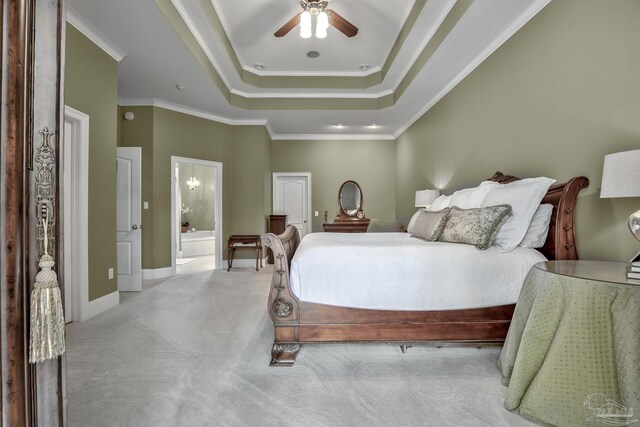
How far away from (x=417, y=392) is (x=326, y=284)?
806 mm

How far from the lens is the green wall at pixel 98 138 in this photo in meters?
2.89

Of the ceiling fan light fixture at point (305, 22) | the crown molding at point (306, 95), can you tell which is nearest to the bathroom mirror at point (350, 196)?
the crown molding at point (306, 95)

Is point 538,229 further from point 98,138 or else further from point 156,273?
point 156,273

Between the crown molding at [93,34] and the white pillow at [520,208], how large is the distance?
13.1 ft

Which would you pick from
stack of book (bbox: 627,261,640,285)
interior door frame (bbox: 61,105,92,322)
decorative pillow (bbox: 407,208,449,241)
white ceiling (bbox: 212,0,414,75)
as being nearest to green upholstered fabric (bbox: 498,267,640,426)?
stack of book (bbox: 627,261,640,285)

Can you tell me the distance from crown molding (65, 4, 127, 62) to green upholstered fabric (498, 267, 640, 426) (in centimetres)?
410

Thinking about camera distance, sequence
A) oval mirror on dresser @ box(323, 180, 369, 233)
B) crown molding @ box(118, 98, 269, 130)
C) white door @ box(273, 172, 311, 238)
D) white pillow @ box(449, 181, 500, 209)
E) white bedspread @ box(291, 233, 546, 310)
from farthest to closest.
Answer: white door @ box(273, 172, 311, 238) < oval mirror on dresser @ box(323, 180, 369, 233) < crown molding @ box(118, 98, 269, 130) < white pillow @ box(449, 181, 500, 209) < white bedspread @ box(291, 233, 546, 310)

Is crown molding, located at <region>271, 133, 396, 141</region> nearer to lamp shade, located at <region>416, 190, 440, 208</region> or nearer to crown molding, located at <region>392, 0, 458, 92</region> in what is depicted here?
crown molding, located at <region>392, 0, 458, 92</region>

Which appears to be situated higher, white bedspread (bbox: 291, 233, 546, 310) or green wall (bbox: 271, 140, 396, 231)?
green wall (bbox: 271, 140, 396, 231)

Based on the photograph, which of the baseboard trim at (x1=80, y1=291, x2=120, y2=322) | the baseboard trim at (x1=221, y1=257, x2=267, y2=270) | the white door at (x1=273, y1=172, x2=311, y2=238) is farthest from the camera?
the white door at (x1=273, y1=172, x2=311, y2=238)

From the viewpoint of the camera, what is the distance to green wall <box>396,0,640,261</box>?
190cm

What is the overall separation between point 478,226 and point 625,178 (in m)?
0.84

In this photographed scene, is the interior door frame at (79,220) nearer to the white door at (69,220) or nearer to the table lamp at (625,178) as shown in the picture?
the white door at (69,220)

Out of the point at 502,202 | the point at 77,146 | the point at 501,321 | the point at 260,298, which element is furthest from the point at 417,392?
the point at 77,146
